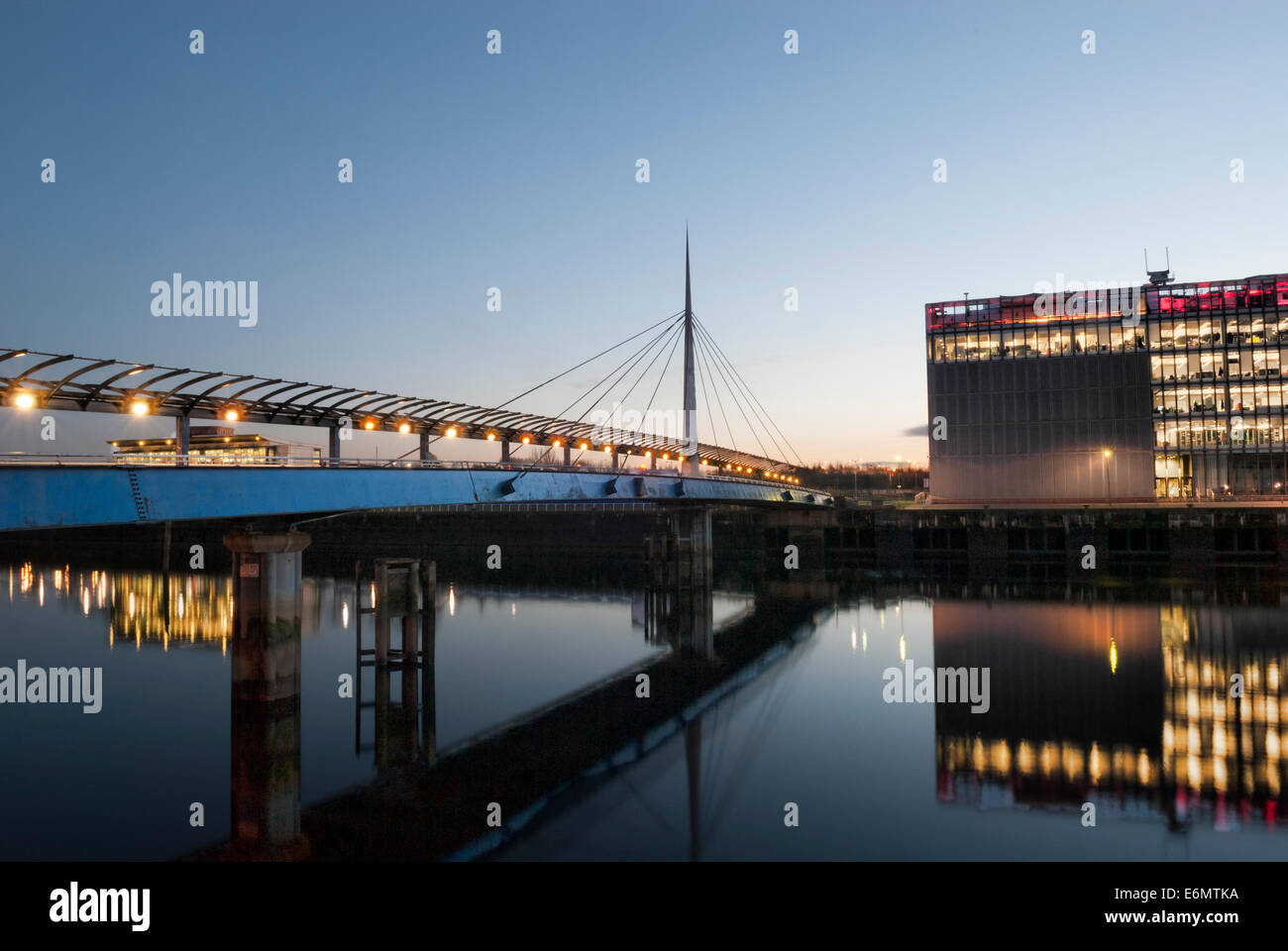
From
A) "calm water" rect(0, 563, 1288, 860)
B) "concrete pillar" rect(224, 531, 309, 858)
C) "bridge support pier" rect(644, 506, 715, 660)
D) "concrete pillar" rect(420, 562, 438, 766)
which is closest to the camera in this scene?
"calm water" rect(0, 563, 1288, 860)

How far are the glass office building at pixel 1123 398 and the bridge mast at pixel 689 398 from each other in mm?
25104

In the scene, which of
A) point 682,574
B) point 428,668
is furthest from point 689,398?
point 428,668

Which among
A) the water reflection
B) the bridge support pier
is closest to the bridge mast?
the bridge support pier

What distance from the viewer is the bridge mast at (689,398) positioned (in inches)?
1849

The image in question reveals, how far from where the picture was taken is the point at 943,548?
66.9 m

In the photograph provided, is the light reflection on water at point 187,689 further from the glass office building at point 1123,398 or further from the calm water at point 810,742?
the glass office building at point 1123,398

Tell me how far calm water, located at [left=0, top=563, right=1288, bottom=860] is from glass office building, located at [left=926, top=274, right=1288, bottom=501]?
3178cm

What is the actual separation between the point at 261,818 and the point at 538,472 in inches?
636

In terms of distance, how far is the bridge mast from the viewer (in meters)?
47.0

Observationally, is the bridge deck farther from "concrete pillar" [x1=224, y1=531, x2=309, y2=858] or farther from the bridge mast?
the bridge mast

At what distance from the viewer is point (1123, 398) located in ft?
221

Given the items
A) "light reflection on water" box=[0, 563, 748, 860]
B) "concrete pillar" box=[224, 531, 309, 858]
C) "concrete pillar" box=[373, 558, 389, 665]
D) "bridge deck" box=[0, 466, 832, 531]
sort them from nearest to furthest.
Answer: "bridge deck" box=[0, 466, 832, 531] → "light reflection on water" box=[0, 563, 748, 860] → "concrete pillar" box=[224, 531, 309, 858] → "concrete pillar" box=[373, 558, 389, 665]
